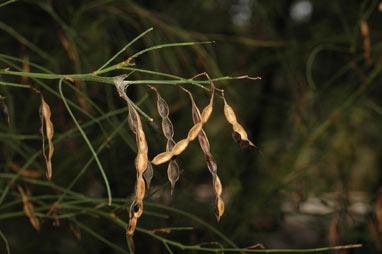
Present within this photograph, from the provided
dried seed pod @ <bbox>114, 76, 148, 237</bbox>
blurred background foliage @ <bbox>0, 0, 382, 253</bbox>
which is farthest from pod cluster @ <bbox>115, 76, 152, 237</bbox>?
blurred background foliage @ <bbox>0, 0, 382, 253</bbox>

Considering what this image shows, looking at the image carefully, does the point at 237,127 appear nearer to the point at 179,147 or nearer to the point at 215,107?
the point at 179,147

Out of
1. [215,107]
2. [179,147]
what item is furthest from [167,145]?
[215,107]

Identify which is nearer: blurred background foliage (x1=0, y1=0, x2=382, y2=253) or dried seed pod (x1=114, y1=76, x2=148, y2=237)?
dried seed pod (x1=114, y1=76, x2=148, y2=237)

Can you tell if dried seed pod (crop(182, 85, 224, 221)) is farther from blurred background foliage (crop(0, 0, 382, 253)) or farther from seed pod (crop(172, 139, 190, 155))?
blurred background foliage (crop(0, 0, 382, 253))

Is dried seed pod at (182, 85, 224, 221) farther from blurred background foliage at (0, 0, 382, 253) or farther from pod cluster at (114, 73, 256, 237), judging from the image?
blurred background foliage at (0, 0, 382, 253)

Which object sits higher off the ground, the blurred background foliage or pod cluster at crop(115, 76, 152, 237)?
the blurred background foliage

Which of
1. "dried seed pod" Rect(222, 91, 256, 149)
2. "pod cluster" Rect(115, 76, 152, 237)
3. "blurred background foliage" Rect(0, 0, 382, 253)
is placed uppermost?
"blurred background foliage" Rect(0, 0, 382, 253)

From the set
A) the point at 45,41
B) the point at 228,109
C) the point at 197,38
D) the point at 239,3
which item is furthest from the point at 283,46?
the point at 228,109

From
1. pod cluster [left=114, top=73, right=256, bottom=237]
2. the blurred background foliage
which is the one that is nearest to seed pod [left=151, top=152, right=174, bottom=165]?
pod cluster [left=114, top=73, right=256, bottom=237]

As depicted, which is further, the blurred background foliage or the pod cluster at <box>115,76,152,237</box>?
the blurred background foliage

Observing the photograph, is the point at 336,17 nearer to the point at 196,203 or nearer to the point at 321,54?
the point at 321,54
